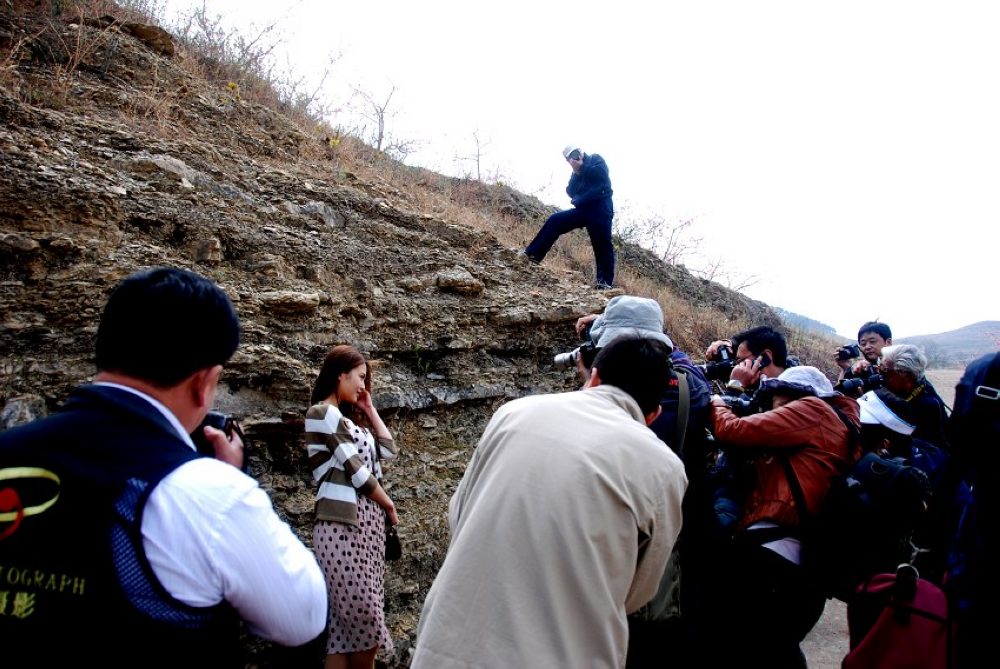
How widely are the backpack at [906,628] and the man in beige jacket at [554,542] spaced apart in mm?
1034

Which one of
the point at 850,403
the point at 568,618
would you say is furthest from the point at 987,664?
the point at 568,618

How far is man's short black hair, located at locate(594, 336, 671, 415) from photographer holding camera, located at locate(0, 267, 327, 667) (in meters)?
1.13

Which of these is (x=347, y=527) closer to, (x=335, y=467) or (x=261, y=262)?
(x=335, y=467)

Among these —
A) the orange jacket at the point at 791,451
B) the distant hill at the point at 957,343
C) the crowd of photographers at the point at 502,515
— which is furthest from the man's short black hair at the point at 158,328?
the distant hill at the point at 957,343

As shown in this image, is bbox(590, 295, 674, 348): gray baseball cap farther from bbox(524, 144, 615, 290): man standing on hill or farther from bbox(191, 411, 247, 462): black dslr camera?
bbox(524, 144, 615, 290): man standing on hill

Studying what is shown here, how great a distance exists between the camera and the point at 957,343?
21.6m

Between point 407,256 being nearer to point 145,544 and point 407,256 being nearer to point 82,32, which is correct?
point 82,32

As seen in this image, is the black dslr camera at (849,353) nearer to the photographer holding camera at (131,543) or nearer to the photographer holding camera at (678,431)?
the photographer holding camera at (678,431)

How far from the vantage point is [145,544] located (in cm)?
105

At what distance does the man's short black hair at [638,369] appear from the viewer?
1.95m

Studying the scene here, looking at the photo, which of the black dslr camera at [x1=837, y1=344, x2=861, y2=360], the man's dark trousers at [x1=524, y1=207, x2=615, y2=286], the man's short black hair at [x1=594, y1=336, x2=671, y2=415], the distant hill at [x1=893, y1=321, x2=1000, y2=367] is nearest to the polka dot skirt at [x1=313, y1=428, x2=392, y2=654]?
the man's short black hair at [x1=594, y1=336, x2=671, y2=415]

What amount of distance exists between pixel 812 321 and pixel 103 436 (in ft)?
70.1

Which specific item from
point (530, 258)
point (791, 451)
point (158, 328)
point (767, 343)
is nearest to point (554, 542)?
point (158, 328)

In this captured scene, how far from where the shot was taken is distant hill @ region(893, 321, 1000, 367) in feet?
53.7
